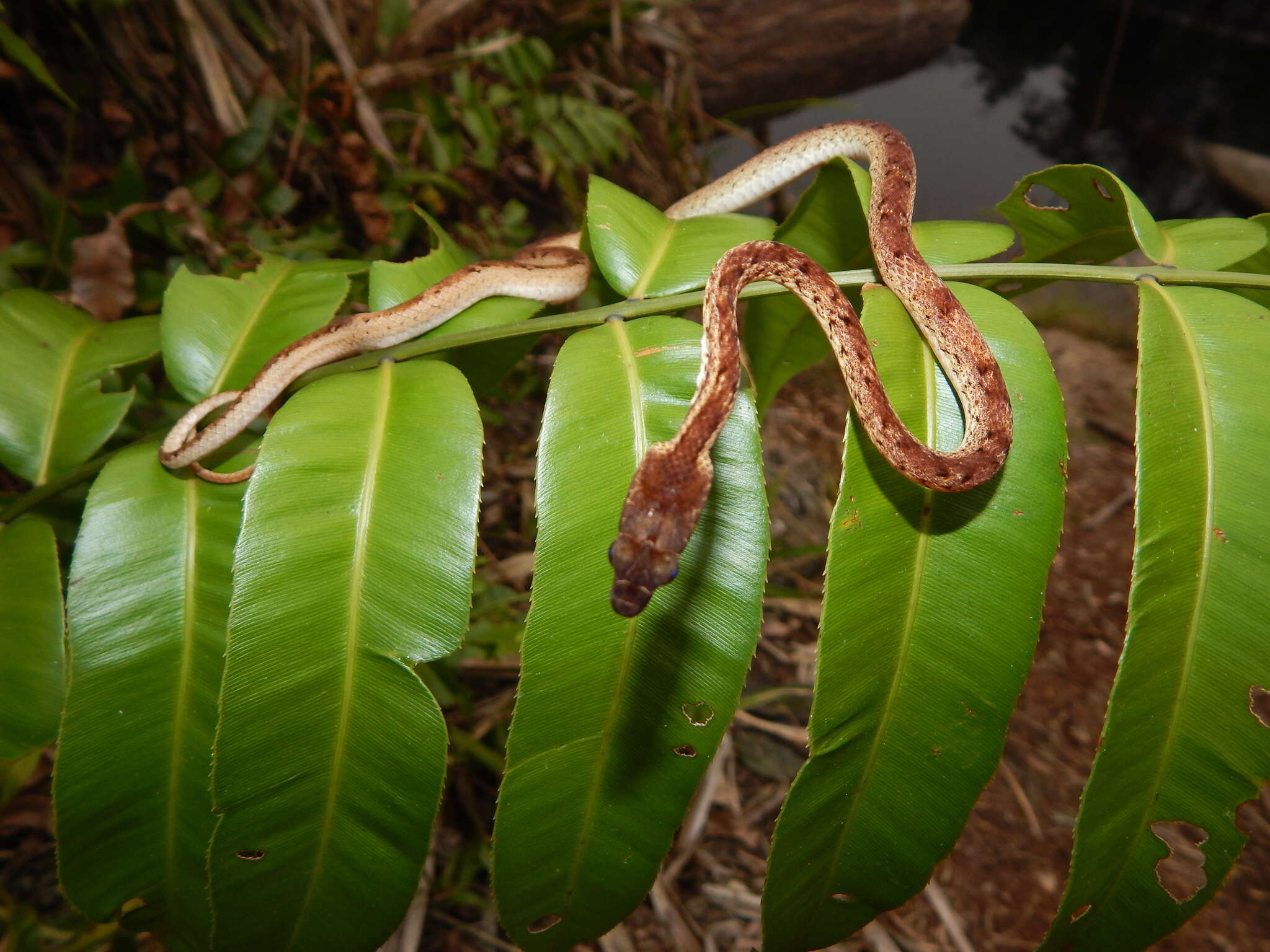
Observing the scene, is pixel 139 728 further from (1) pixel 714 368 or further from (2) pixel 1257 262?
(2) pixel 1257 262

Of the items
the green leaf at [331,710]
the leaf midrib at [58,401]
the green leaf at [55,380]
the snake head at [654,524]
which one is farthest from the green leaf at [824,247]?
the leaf midrib at [58,401]

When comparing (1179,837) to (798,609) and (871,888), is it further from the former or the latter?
(871,888)

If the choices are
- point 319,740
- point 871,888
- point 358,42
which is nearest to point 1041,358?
point 871,888

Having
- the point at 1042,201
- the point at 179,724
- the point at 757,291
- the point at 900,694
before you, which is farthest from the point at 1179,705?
the point at 179,724

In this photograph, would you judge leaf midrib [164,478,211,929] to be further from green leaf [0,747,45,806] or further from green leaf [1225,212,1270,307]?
green leaf [1225,212,1270,307]

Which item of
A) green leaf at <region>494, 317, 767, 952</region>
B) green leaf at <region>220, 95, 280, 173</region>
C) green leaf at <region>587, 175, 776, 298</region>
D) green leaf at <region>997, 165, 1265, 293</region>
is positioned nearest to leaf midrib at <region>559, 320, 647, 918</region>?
green leaf at <region>494, 317, 767, 952</region>
